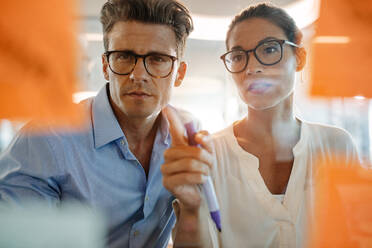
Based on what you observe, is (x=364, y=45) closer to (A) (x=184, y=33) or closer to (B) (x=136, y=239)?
(A) (x=184, y=33)

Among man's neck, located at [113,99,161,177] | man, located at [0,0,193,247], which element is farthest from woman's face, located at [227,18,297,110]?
man's neck, located at [113,99,161,177]

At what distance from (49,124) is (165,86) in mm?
212

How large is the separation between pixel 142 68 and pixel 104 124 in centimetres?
18

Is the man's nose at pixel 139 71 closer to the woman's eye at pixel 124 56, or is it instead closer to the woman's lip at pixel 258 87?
the woman's eye at pixel 124 56

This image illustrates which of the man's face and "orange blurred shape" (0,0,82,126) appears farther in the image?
the man's face

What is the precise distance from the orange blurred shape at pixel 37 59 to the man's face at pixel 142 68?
103 mm

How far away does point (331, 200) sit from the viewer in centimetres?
46

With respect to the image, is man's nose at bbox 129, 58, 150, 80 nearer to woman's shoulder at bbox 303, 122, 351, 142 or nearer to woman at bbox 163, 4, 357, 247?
woman at bbox 163, 4, 357, 247

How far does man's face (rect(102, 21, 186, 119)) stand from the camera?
477 mm

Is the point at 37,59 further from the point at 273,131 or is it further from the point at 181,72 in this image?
the point at 273,131

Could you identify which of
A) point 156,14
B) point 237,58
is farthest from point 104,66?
point 237,58

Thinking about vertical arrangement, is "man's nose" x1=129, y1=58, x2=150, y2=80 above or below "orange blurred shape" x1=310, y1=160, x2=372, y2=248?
above

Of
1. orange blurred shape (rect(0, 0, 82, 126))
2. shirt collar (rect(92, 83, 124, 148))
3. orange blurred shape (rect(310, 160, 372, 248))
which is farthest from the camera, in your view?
shirt collar (rect(92, 83, 124, 148))

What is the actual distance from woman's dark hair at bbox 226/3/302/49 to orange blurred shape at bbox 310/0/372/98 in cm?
5
